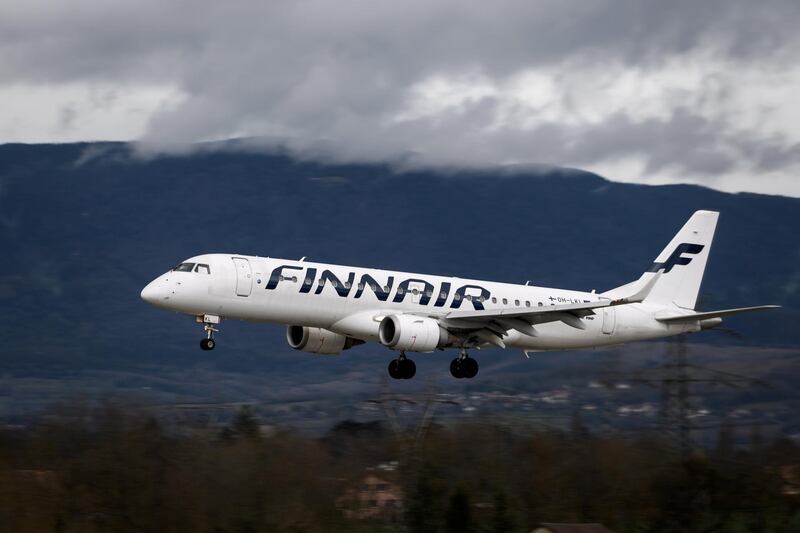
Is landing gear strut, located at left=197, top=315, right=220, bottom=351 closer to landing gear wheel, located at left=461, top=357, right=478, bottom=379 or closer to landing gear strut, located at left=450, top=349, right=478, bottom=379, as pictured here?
landing gear strut, located at left=450, top=349, right=478, bottom=379

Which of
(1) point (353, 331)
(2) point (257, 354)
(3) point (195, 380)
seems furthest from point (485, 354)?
(2) point (257, 354)

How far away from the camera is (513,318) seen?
149ft

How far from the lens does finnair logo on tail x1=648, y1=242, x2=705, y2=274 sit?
180 ft

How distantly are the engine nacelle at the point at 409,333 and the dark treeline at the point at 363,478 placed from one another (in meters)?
18.5

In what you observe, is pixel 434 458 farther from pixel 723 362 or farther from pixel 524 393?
pixel 723 362

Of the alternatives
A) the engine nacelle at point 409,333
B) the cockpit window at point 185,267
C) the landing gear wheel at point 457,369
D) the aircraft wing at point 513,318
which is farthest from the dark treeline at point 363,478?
the engine nacelle at point 409,333

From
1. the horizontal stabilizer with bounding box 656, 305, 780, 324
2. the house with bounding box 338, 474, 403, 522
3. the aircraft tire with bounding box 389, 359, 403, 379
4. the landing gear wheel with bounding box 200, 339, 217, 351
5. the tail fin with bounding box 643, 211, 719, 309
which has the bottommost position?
the house with bounding box 338, 474, 403, 522

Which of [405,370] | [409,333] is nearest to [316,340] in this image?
[405,370]

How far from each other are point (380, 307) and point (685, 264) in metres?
17.3

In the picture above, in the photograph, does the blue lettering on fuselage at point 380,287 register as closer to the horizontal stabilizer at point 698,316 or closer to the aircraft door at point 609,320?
the aircraft door at point 609,320

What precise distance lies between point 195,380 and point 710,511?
7404 cm

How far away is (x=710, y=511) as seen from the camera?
6331cm

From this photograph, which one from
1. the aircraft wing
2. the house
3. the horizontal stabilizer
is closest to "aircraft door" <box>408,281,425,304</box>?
the aircraft wing

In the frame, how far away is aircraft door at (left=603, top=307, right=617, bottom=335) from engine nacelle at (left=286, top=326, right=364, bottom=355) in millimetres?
10997
